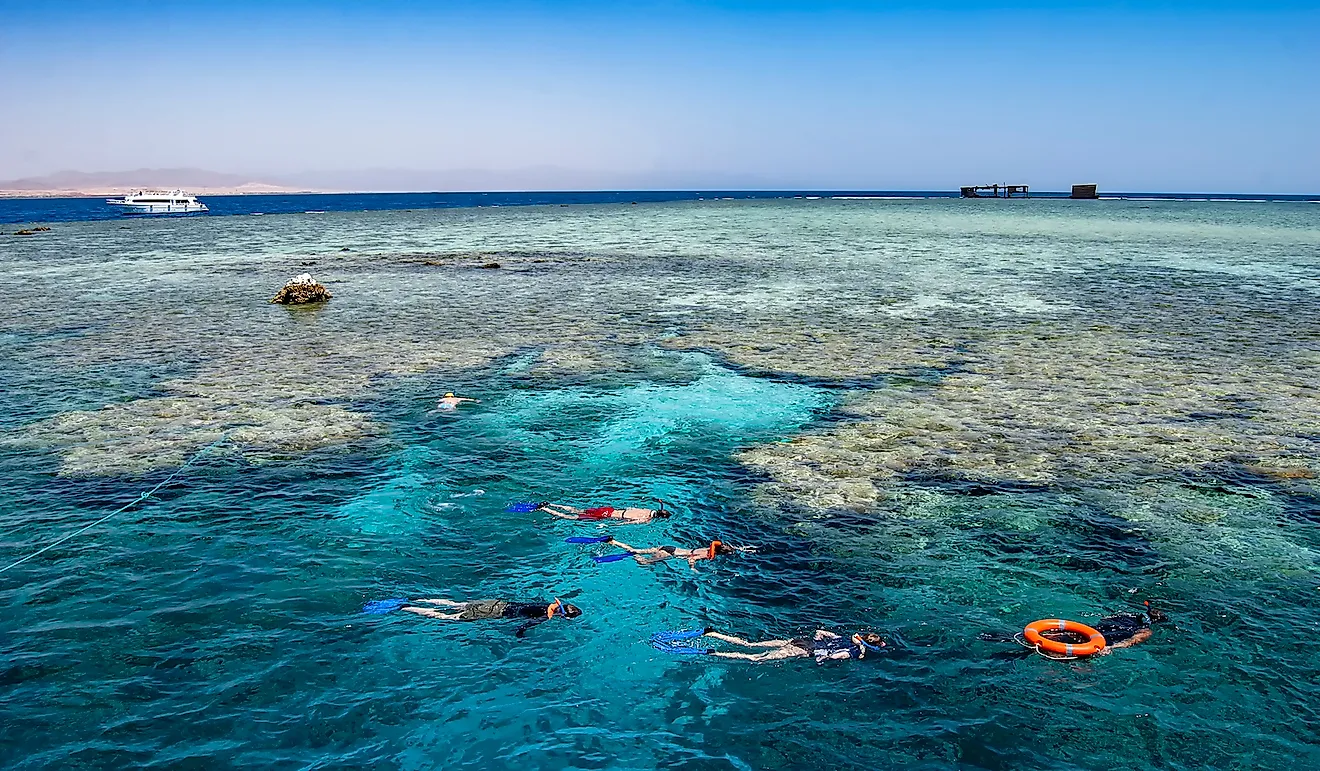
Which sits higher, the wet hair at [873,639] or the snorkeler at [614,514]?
the snorkeler at [614,514]

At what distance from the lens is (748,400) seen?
28.9 meters

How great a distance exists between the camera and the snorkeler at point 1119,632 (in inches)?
566

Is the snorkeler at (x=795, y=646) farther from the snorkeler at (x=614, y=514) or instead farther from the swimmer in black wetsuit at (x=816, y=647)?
the snorkeler at (x=614, y=514)

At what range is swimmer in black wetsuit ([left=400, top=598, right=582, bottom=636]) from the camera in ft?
50.3

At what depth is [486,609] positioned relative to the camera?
50.8 feet

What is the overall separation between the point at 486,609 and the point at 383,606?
207 cm

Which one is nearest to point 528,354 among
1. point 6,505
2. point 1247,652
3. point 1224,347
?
point 6,505

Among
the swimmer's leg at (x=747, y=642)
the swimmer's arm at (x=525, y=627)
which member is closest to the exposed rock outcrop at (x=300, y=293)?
the swimmer's arm at (x=525, y=627)

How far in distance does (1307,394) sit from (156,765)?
3522 cm

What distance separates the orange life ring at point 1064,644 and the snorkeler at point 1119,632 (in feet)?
0.29

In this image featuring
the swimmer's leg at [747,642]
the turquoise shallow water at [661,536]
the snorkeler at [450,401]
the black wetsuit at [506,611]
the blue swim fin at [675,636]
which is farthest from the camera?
the snorkeler at [450,401]

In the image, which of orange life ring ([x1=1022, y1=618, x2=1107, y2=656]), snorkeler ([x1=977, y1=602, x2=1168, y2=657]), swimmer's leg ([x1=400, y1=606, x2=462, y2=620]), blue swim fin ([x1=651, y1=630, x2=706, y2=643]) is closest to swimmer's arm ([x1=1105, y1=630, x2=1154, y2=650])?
snorkeler ([x1=977, y1=602, x2=1168, y2=657])

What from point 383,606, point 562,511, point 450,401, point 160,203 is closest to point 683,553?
point 562,511

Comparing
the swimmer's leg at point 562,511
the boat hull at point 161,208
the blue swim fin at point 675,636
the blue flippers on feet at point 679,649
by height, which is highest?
the boat hull at point 161,208
